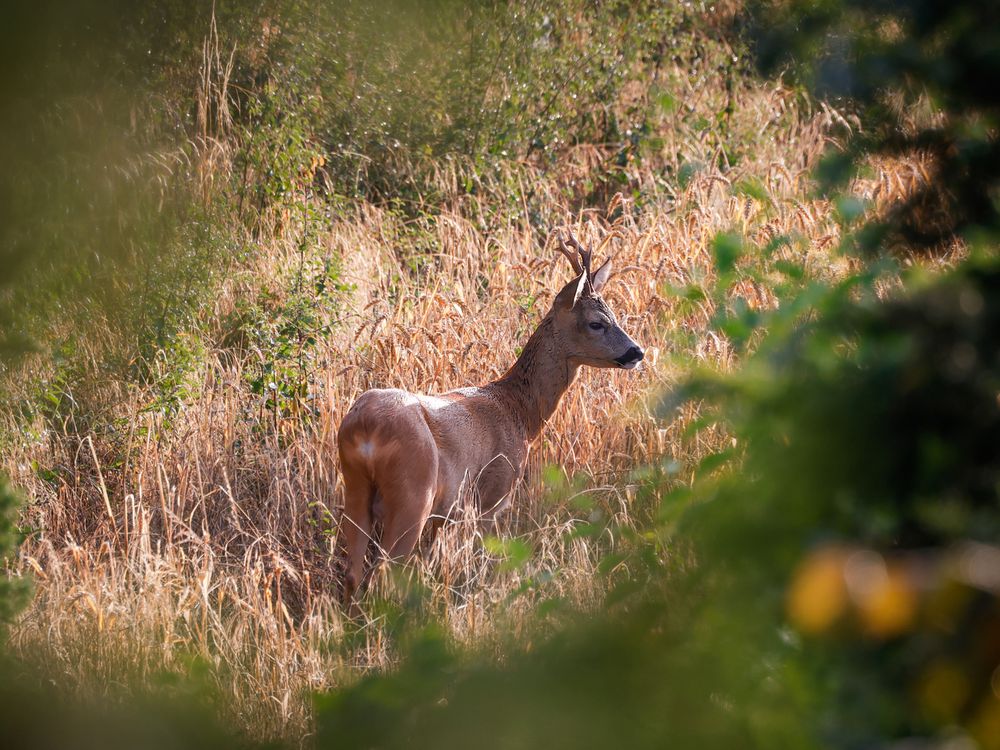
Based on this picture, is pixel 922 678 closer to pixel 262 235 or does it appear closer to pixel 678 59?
pixel 262 235

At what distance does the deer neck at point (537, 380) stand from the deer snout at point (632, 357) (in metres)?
0.40

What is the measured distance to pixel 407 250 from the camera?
902cm

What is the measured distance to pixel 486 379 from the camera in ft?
25.2

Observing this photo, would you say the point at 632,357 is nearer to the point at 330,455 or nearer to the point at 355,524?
the point at 330,455

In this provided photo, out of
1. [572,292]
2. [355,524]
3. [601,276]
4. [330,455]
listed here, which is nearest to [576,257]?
[601,276]

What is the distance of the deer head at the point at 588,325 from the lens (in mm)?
7094

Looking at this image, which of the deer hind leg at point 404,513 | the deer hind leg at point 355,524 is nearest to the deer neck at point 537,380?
the deer hind leg at point 404,513

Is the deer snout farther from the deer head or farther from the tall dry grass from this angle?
the tall dry grass

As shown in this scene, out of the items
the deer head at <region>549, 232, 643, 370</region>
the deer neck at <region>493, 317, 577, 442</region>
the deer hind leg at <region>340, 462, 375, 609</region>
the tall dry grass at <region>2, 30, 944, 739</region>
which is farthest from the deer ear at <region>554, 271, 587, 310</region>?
the deer hind leg at <region>340, 462, 375, 609</region>

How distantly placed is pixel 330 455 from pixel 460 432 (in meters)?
0.79

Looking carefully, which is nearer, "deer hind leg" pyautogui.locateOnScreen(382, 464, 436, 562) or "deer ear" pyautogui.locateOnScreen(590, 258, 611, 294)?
"deer hind leg" pyautogui.locateOnScreen(382, 464, 436, 562)

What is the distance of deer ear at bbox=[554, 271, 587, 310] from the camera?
717cm

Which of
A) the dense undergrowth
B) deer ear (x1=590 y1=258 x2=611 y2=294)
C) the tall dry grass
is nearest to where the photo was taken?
the dense undergrowth

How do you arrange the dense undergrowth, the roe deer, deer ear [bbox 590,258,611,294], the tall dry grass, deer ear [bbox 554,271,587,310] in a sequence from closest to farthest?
1. the dense undergrowth
2. the tall dry grass
3. the roe deer
4. deer ear [bbox 554,271,587,310]
5. deer ear [bbox 590,258,611,294]
